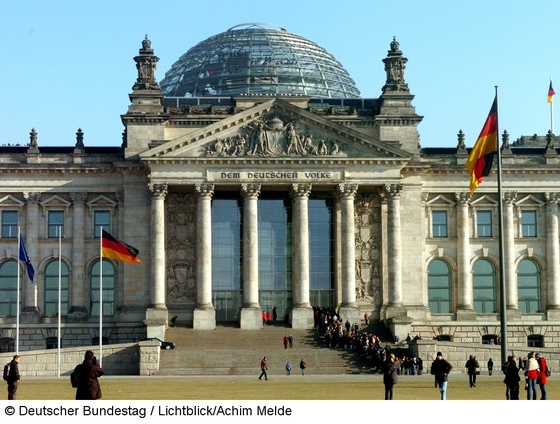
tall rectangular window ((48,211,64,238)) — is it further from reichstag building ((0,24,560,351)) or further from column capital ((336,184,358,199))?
column capital ((336,184,358,199))

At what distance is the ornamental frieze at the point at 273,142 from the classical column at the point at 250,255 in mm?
2684

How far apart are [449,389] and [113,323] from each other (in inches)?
1647

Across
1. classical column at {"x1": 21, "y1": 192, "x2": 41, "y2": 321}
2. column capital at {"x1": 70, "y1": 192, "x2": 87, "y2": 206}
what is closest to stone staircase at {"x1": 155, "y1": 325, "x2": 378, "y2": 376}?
classical column at {"x1": 21, "y1": 192, "x2": 41, "y2": 321}

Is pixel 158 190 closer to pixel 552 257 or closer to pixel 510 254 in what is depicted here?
pixel 510 254

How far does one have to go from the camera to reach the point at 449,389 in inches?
2366

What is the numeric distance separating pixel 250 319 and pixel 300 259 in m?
5.63

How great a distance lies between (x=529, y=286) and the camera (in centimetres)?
10119

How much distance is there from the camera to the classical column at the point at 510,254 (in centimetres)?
10000

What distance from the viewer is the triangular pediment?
307 ft

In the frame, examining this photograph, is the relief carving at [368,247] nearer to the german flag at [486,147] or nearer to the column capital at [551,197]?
the column capital at [551,197]

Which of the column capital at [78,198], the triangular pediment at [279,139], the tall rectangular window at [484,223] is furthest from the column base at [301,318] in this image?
the column capital at [78,198]

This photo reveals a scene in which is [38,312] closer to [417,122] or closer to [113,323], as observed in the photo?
[113,323]

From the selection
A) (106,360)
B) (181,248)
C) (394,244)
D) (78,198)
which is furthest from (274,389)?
(78,198)

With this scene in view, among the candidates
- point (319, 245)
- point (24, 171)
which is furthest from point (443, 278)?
point (24, 171)
